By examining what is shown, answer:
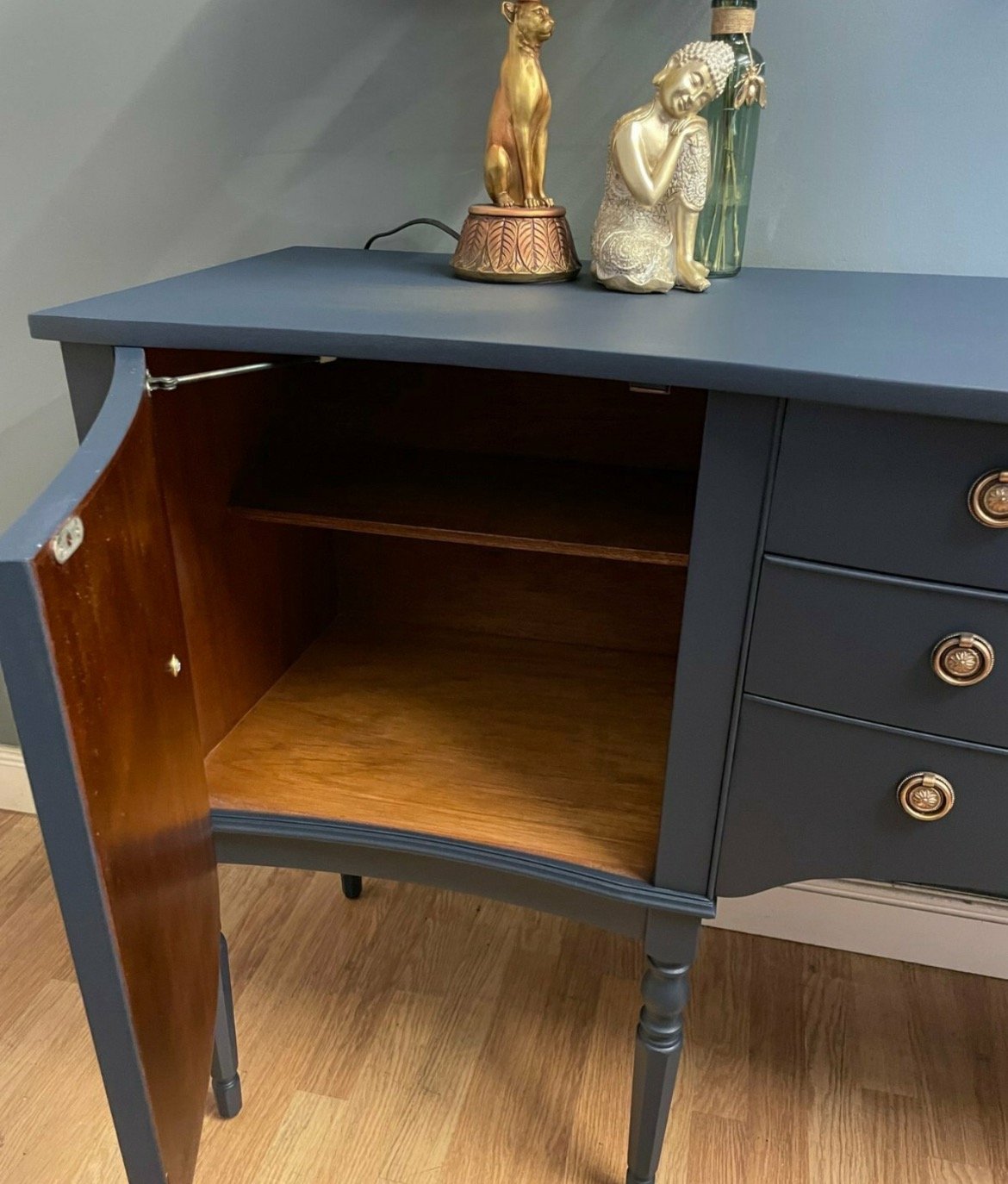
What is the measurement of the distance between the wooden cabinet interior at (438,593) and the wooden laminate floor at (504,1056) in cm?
48

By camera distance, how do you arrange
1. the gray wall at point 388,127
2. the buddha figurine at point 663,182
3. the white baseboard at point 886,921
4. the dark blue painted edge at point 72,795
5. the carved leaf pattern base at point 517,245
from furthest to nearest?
the white baseboard at point 886,921
the gray wall at point 388,127
the carved leaf pattern base at point 517,245
the buddha figurine at point 663,182
the dark blue painted edge at point 72,795

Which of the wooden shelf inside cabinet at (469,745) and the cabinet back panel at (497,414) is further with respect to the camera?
the cabinet back panel at (497,414)

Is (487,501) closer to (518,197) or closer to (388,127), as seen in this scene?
(518,197)

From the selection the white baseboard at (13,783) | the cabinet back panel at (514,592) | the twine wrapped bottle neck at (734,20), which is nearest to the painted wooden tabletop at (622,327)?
the twine wrapped bottle neck at (734,20)

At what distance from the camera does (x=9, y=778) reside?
5.39 ft

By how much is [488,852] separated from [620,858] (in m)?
0.11

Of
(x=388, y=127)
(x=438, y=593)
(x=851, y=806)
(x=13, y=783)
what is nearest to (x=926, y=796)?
(x=851, y=806)

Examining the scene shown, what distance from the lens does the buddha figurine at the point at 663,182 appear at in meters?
0.81

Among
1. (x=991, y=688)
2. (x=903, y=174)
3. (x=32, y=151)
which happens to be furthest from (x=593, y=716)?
(x=32, y=151)

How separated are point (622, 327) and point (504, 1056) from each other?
924mm

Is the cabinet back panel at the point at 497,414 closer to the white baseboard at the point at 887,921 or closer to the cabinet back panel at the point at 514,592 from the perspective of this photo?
the cabinet back panel at the point at 514,592

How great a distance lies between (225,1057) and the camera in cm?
110

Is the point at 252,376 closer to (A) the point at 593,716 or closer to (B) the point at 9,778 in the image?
(A) the point at 593,716

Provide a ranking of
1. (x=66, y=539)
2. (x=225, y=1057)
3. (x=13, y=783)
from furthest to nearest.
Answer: (x=13, y=783), (x=225, y=1057), (x=66, y=539)
